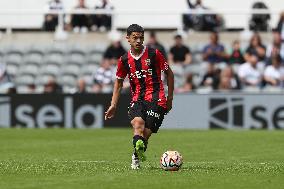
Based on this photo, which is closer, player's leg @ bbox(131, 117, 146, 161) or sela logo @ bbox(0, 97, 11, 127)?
player's leg @ bbox(131, 117, 146, 161)

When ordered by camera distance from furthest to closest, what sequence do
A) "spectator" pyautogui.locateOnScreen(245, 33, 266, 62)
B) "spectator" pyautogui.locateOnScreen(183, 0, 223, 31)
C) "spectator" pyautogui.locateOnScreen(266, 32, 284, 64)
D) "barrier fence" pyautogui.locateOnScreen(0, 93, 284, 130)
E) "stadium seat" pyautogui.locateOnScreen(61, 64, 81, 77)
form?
"stadium seat" pyautogui.locateOnScreen(61, 64, 81, 77) → "spectator" pyautogui.locateOnScreen(183, 0, 223, 31) → "spectator" pyautogui.locateOnScreen(245, 33, 266, 62) → "spectator" pyautogui.locateOnScreen(266, 32, 284, 64) → "barrier fence" pyautogui.locateOnScreen(0, 93, 284, 130)

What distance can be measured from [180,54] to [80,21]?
3.51m

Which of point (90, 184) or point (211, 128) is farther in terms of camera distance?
point (211, 128)

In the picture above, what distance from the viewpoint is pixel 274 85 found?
977 inches

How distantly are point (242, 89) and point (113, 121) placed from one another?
11.2ft

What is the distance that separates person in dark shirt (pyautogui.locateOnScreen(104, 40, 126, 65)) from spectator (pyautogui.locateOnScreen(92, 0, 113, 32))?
165 centimetres

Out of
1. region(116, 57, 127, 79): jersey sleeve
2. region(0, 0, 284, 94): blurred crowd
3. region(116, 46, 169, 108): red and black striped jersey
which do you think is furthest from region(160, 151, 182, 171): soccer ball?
region(0, 0, 284, 94): blurred crowd

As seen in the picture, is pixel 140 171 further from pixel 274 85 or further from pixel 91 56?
pixel 91 56

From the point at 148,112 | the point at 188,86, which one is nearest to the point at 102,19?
the point at 188,86

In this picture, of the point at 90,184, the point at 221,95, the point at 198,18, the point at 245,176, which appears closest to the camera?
the point at 90,184

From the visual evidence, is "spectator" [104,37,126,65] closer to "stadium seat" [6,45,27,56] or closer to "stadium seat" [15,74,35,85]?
"stadium seat" [15,74,35,85]

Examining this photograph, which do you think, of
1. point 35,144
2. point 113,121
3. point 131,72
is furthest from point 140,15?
point 131,72

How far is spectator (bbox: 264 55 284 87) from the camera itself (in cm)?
2484

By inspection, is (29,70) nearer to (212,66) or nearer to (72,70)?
(72,70)
